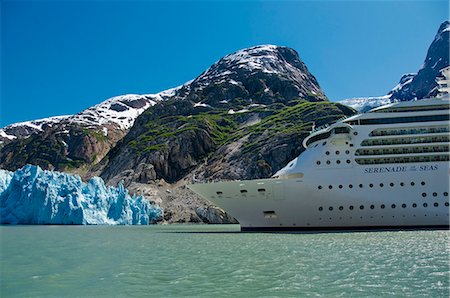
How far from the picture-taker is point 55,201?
58.4 meters

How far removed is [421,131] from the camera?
98.9ft

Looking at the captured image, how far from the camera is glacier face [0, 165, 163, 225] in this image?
57.8 metres

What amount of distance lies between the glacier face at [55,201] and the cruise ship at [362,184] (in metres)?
34.6

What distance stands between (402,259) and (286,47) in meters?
153

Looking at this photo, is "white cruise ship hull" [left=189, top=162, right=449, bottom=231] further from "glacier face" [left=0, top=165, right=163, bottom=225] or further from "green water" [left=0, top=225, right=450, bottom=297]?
"glacier face" [left=0, top=165, right=163, bottom=225]

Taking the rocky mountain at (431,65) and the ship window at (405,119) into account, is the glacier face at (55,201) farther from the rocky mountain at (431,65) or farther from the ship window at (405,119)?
the rocky mountain at (431,65)

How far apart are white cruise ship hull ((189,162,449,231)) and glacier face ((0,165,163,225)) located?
3731 centimetres

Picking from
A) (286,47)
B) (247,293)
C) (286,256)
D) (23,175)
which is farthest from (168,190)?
(286,47)

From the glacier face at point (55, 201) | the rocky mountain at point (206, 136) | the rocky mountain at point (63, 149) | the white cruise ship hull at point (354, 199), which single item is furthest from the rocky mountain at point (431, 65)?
the white cruise ship hull at point (354, 199)

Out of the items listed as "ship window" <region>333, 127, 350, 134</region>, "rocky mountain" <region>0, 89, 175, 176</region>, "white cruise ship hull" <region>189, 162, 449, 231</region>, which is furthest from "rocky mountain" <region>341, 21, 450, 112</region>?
"white cruise ship hull" <region>189, 162, 449, 231</region>

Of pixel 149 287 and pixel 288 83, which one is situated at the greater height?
pixel 288 83

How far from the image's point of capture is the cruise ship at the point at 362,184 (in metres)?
27.3

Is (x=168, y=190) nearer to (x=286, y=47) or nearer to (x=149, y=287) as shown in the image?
(x=149, y=287)

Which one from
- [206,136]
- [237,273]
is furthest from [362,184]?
[206,136]
